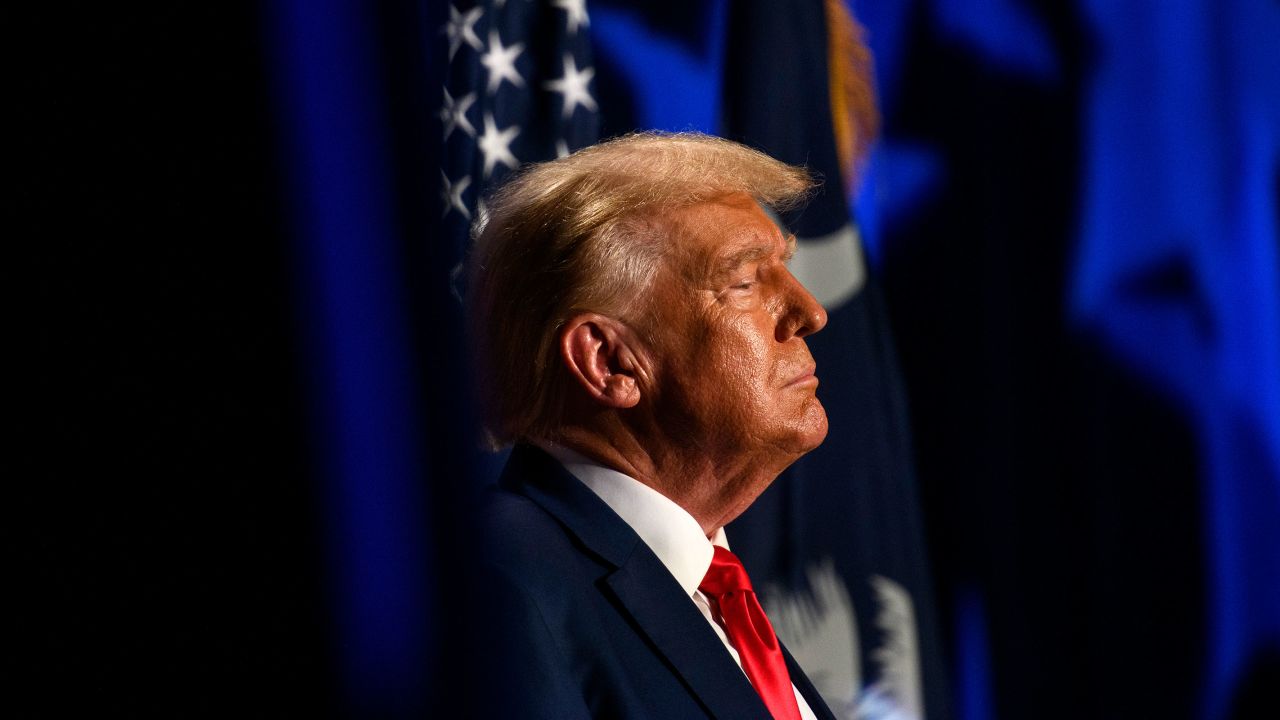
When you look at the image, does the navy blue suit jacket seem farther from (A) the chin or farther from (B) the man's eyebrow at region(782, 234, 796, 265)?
(B) the man's eyebrow at region(782, 234, 796, 265)

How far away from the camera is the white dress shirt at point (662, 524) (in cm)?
119

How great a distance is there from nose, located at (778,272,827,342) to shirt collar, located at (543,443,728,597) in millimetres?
204

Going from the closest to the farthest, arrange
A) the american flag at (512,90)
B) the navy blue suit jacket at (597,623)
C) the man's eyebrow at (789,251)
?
the navy blue suit jacket at (597,623) < the man's eyebrow at (789,251) < the american flag at (512,90)

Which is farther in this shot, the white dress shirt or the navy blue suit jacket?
the white dress shirt

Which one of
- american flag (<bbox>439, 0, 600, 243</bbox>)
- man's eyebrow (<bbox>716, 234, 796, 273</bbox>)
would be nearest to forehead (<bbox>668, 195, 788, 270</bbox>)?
man's eyebrow (<bbox>716, 234, 796, 273</bbox>)

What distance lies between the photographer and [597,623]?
1.06 metres

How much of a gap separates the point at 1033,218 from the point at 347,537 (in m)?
2.26

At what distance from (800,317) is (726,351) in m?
0.09

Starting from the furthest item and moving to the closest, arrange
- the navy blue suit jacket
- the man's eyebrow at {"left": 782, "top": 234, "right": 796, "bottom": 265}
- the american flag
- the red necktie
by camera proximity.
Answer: the american flag
the man's eyebrow at {"left": 782, "top": 234, "right": 796, "bottom": 265}
the red necktie
the navy blue suit jacket

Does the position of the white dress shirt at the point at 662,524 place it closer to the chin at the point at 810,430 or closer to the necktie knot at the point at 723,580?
the necktie knot at the point at 723,580

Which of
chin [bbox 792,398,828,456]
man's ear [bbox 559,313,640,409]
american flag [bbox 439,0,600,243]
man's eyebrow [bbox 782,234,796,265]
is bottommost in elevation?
chin [bbox 792,398,828,456]

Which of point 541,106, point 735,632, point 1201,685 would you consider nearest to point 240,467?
point 735,632

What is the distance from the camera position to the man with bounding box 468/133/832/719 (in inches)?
47.6

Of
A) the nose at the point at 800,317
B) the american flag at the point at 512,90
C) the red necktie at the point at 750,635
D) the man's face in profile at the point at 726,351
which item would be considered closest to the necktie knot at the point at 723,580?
the red necktie at the point at 750,635
